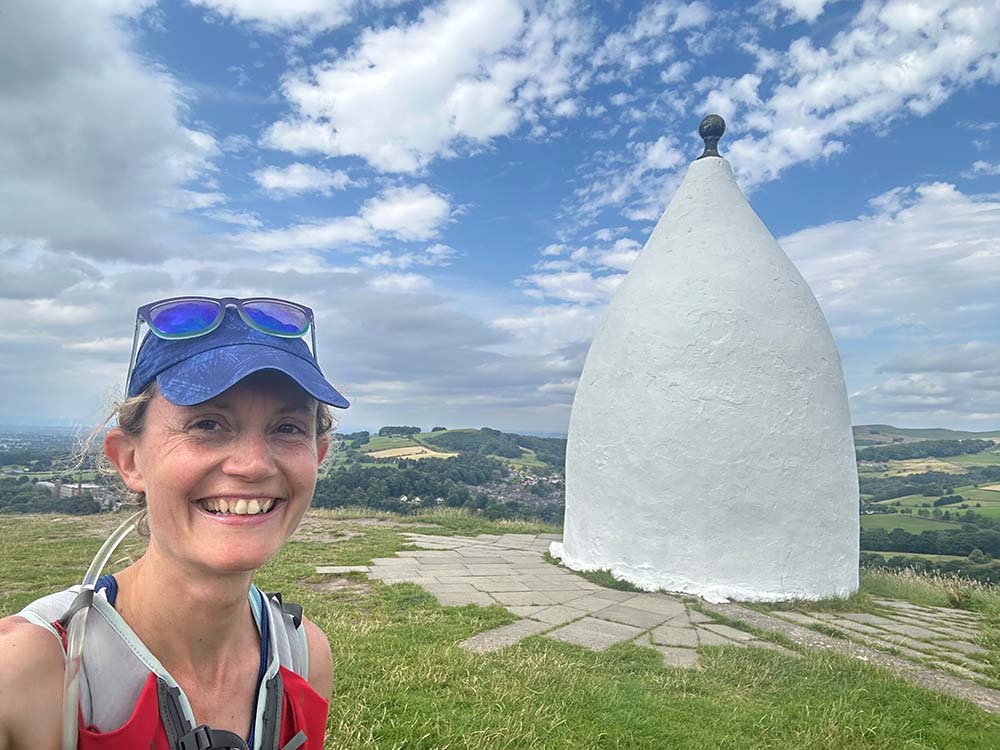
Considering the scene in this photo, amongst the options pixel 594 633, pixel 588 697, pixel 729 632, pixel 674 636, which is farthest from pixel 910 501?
pixel 588 697

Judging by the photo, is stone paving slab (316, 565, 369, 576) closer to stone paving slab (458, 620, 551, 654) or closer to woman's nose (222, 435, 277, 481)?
stone paving slab (458, 620, 551, 654)

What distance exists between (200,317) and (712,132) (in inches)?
366

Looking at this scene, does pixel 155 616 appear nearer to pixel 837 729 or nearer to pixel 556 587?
pixel 837 729

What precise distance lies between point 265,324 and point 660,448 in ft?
23.0

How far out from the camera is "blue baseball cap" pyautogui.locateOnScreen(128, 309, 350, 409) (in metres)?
1.23

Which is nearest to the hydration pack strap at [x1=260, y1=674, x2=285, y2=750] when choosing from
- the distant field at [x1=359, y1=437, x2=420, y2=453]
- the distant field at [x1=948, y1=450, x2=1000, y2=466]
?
the distant field at [x1=359, y1=437, x2=420, y2=453]

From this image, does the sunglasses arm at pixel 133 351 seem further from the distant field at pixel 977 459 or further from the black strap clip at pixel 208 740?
the distant field at pixel 977 459

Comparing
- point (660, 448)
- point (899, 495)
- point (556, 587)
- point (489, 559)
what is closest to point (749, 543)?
point (660, 448)

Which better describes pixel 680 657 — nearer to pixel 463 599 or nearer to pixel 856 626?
pixel 463 599

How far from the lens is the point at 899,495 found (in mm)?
25266

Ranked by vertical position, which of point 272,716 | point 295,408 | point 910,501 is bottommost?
point 910,501

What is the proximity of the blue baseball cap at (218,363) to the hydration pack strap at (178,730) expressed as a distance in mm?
542

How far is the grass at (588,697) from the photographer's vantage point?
129 inches

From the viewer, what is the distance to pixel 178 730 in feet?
3.84
